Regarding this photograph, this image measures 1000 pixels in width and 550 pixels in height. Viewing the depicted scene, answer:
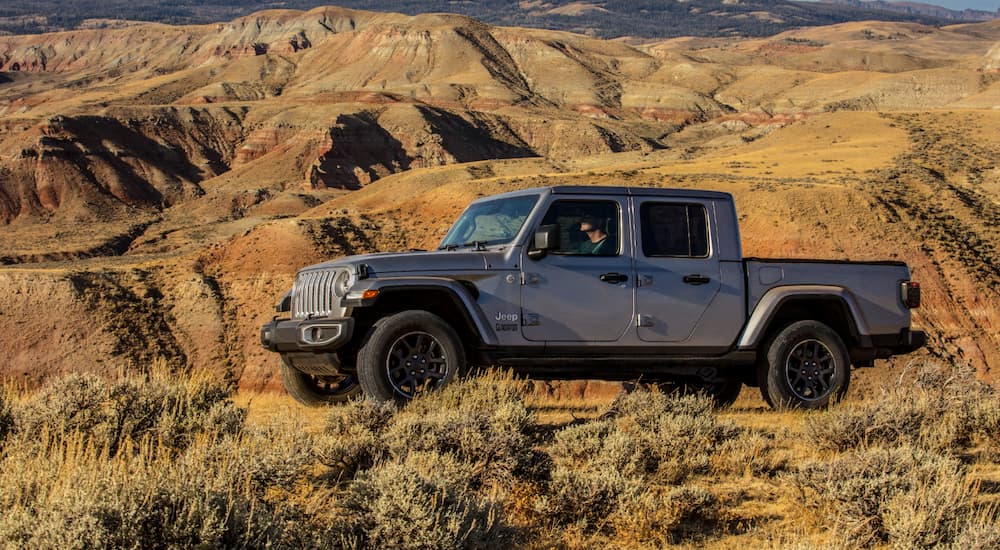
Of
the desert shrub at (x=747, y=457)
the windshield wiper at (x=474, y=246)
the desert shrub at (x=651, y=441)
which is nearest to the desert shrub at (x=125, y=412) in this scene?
the desert shrub at (x=651, y=441)

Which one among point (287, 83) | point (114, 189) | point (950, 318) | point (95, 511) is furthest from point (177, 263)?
point (287, 83)

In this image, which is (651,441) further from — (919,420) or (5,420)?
(5,420)

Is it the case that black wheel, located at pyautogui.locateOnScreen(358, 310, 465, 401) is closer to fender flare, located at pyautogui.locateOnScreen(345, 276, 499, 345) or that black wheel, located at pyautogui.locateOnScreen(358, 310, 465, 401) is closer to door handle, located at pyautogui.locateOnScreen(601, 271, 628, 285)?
fender flare, located at pyautogui.locateOnScreen(345, 276, 499, 345)

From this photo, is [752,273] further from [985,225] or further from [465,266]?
[985,225]

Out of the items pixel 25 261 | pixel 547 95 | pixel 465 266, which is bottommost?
pixel 25 261

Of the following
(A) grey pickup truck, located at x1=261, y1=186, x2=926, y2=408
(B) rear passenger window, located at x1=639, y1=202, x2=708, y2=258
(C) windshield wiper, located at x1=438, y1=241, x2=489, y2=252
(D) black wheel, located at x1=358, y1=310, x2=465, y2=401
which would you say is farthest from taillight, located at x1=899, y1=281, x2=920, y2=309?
(D) black wheel, located at x1=358, y1=310, x2=465, y2=401

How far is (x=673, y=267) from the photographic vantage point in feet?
29.8

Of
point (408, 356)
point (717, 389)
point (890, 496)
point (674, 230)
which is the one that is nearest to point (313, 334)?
point (408, 356)

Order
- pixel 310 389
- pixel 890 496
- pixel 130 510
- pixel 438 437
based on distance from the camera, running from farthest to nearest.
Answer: pixel 310 389 → pixel 438 437 → pixel 890 496 → pixel 130 510

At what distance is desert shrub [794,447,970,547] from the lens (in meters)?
4.92

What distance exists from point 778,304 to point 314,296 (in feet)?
13.9

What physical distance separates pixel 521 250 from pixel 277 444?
3526mm

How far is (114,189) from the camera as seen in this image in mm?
83312

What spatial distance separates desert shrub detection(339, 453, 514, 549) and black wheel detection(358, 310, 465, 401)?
326cm
